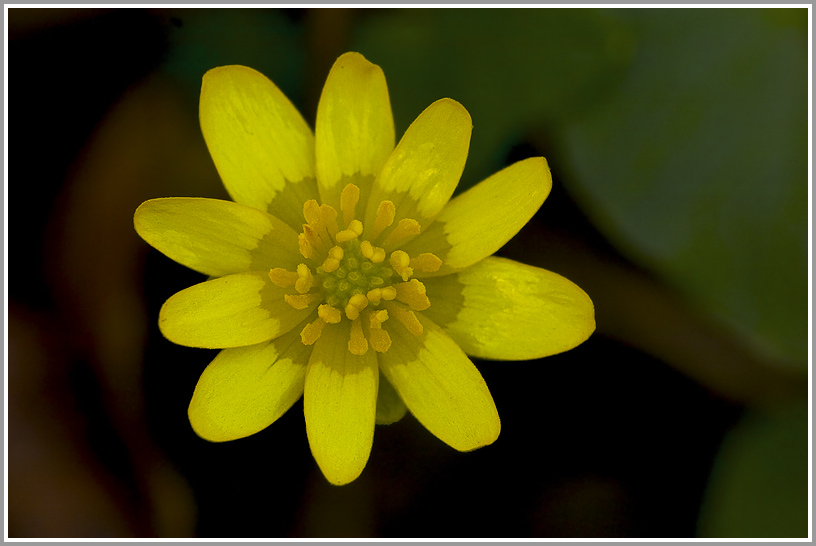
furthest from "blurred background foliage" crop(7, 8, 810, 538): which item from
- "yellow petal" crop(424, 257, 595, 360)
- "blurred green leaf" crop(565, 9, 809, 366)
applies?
"yellow petal" crop(424, 257, 595, 360)

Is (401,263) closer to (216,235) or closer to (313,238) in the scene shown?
(313,238)

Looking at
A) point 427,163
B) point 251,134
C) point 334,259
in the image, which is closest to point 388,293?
point 334,259

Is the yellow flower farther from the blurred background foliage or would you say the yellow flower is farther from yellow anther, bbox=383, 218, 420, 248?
the blurred background foliage

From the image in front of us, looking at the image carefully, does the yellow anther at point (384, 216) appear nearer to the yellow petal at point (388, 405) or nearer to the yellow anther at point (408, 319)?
the yellow anther at point (408, 319)

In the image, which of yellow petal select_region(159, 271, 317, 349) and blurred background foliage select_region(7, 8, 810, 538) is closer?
yellow petal select_region(159, 271, 317, 349)

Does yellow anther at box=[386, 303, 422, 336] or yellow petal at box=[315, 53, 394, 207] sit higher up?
yellow petal at box=[315, 53, 394, 207]

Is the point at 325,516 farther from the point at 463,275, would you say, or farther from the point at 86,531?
the point at 463,275

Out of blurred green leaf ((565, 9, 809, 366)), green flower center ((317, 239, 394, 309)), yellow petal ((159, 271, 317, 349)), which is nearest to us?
yellow petal ((159, 271, 317, 349))
